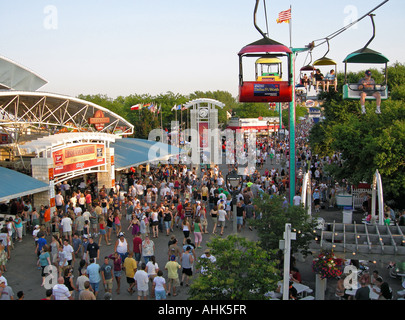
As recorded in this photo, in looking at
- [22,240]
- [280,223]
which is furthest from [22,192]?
[280,223]

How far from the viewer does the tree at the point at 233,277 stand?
7.74 meters

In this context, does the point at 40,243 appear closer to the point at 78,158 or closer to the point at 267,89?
the point at 267,89

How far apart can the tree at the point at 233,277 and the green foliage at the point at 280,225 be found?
10.9ft

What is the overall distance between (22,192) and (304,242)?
11.8 m

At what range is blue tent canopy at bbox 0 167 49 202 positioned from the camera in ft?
54.2

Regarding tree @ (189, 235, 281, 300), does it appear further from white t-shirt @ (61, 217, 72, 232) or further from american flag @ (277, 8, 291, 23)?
american flag @ (277, 8, 291, 23)

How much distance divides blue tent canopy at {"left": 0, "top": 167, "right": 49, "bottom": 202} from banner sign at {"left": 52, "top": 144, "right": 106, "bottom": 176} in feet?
5.50

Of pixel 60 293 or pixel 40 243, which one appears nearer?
pixel 60 293

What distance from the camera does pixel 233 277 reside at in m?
7.84

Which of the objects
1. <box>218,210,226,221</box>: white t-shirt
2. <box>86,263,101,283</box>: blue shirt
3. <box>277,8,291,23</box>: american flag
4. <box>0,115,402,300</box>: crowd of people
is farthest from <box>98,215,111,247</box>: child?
<box>277,8,291,23</box>: american flag

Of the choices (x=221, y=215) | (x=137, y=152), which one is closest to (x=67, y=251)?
(x=221, y=215)

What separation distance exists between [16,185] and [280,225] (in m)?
11.7
